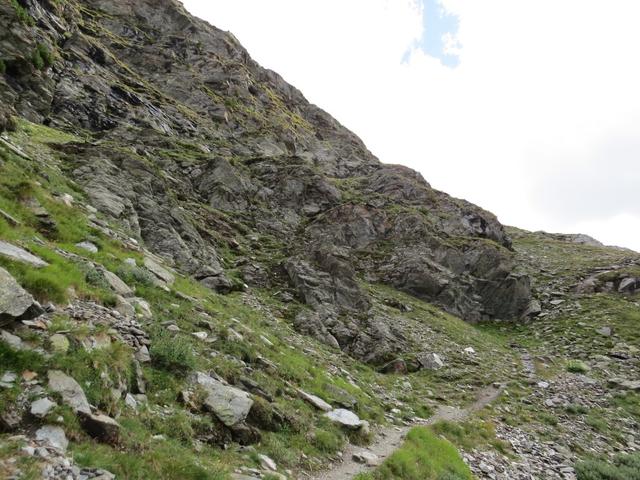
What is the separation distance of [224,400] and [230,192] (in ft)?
138

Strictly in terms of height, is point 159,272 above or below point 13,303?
below

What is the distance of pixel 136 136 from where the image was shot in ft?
171

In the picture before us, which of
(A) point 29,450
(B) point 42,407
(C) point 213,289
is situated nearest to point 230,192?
(C) point 213,289

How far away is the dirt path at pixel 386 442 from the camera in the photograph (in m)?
11.3

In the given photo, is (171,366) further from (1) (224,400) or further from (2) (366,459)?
(2) (366,459)

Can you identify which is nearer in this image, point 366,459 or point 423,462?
point 366,459

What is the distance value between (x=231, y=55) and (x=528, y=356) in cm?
11148

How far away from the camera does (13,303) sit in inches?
304

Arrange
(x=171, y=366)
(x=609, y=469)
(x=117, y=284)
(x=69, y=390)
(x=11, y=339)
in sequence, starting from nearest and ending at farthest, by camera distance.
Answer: (x=69, y=390) → (x=11, y=339) → (x=171, y=366) → (x=117, y=284) → (x=609, y=469)

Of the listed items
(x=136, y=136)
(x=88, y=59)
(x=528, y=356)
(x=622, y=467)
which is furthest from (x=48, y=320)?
(x=88, y=59)

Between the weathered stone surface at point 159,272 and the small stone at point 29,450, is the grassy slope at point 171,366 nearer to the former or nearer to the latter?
the small stone at point 29,450

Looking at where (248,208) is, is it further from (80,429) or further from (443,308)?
(80,429)

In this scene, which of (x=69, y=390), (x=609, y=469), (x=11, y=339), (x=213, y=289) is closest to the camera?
(x=69, y=390)

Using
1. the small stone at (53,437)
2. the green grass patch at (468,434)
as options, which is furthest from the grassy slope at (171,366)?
the green grass patch at (468,434)
